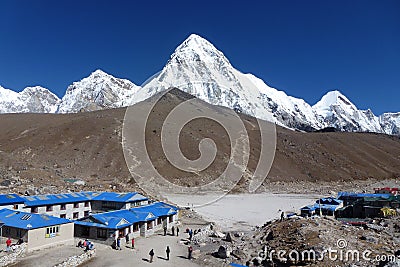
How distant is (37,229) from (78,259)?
3.30 m

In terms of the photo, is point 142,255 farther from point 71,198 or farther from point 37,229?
point 71,198

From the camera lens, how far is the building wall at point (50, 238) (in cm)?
2130

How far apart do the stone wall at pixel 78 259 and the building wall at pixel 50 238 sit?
253 centimetres

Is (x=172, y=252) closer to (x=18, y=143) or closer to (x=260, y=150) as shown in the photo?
(x=18, y=143)

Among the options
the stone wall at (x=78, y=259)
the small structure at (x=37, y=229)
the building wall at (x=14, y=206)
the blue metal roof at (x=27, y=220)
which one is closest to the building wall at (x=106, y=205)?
the building wall at (x=14, y=206)

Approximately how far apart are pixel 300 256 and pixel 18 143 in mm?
80273

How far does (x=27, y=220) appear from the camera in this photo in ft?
72.7

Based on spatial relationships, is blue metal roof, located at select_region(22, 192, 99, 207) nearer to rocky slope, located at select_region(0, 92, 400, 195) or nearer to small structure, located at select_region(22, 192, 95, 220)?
small structure, located at select_region(22, 192, 95, 220)

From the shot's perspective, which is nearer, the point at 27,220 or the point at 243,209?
the point at 27,220

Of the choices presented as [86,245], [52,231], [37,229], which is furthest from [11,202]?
[86,245]

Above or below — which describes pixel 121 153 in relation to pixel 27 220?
above

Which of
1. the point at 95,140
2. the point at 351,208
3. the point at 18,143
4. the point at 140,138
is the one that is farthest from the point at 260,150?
the point at 351,208

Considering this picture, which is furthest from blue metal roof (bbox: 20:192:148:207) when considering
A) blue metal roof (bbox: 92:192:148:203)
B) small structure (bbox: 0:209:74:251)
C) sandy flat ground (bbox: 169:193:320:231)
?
sandy flat ground (bbox: 169:193:320:231)

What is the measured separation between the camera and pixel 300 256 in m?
19.5
